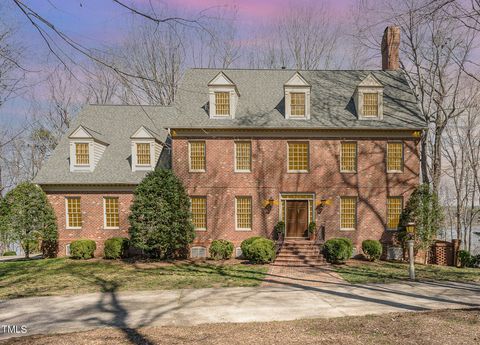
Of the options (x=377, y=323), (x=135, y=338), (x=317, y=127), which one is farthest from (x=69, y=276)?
(x=317, y=127)

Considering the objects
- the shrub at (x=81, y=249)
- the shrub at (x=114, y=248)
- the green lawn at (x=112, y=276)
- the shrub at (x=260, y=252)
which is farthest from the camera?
the shrub at (x=81, y=249)

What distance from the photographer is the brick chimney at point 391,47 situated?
73.6 feet

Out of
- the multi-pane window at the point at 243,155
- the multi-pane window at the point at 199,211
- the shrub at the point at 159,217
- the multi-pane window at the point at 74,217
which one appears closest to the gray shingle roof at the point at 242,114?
the multi-pane window at the point at 243,155

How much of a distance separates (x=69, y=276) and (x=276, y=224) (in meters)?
11.1

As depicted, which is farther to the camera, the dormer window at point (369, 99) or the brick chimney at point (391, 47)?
the brick chimney at point (391, 47)

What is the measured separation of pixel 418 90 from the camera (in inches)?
1032

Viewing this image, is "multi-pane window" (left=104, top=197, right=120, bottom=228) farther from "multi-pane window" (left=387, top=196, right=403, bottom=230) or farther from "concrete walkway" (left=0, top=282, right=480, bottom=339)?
"multi-pane window" (left=387, top=196, right=403, bottom=230)

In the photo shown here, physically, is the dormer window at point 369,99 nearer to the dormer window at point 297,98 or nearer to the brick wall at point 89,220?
the dormer window at point 297,98

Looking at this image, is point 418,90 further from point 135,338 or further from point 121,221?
point 135,338

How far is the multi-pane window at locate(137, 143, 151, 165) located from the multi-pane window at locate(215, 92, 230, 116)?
16.5 ft

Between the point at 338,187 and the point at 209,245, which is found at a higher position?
the point at 338,187

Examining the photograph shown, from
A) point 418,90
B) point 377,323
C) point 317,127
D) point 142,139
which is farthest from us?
point 418,90

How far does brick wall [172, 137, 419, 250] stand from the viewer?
1917 centimetres

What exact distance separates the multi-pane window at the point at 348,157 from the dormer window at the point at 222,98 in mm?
7162
